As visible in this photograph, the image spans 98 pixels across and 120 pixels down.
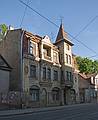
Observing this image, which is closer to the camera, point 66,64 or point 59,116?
point 59,116

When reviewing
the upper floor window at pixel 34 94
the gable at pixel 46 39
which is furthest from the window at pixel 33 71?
the gable at pixel 46 39

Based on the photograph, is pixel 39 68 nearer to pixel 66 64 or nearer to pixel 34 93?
pixel 34 93

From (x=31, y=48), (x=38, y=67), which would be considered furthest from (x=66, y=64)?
(x=31, y=48)

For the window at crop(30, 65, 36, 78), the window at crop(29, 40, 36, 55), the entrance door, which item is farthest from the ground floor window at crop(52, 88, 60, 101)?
the window at crop(29, 40, 36, 55)

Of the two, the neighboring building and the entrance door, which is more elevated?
the neighboring building

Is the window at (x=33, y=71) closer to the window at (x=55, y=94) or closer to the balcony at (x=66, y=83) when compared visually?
the window at (x=55, y=94)

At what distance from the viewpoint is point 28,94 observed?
1512 inches

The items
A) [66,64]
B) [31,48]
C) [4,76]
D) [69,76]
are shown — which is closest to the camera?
[4,76]

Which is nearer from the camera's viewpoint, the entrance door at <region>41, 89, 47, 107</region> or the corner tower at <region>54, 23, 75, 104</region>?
the entrance door at <region>41, 89, 47, 107</region>

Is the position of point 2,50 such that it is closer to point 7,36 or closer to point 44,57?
point 7,36

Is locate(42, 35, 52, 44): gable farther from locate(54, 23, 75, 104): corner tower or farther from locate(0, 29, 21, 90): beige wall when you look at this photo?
locate(0, 29, 21, 90): beige wall

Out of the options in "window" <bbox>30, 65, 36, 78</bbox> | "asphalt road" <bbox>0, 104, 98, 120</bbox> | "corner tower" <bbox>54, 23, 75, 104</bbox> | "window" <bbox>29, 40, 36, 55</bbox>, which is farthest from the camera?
"corner tower" <bbox>54, 23, 75, 104</bbox>

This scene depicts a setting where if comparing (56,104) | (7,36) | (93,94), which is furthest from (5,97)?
(93,94)

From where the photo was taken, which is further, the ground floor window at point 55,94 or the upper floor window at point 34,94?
the ground floor window at point 55,94
